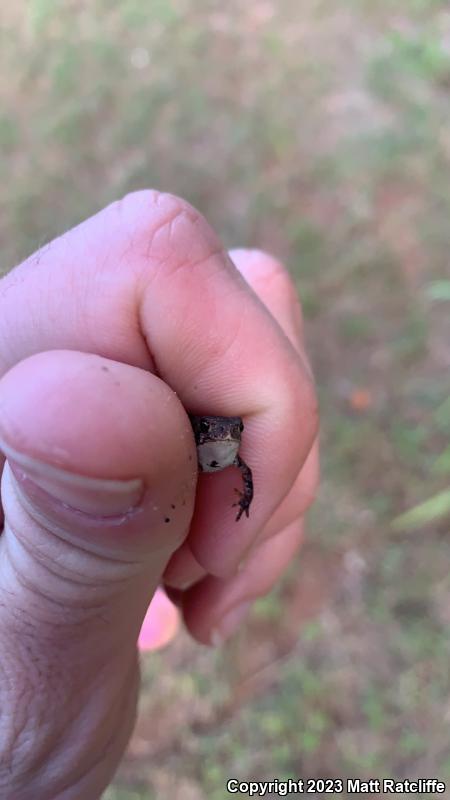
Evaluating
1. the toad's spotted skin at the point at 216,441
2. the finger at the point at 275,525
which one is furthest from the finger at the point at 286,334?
the toad's spotted skin at the point at 216,441

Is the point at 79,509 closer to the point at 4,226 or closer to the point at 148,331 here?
the point at 148,331

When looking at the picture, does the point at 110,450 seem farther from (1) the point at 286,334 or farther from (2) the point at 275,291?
(2) the point at 275,291

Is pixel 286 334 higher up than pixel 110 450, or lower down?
Result: lower down

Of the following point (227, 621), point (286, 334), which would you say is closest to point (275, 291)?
point (286, 334)

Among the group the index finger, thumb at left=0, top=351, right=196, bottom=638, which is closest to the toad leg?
the index finger

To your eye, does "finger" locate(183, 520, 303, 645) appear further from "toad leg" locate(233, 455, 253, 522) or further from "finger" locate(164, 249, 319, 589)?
"toad leg" locate(233, 455, 253, 522)

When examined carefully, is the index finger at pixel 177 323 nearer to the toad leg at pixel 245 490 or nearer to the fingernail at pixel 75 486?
the toad leg at pixel 245 490
